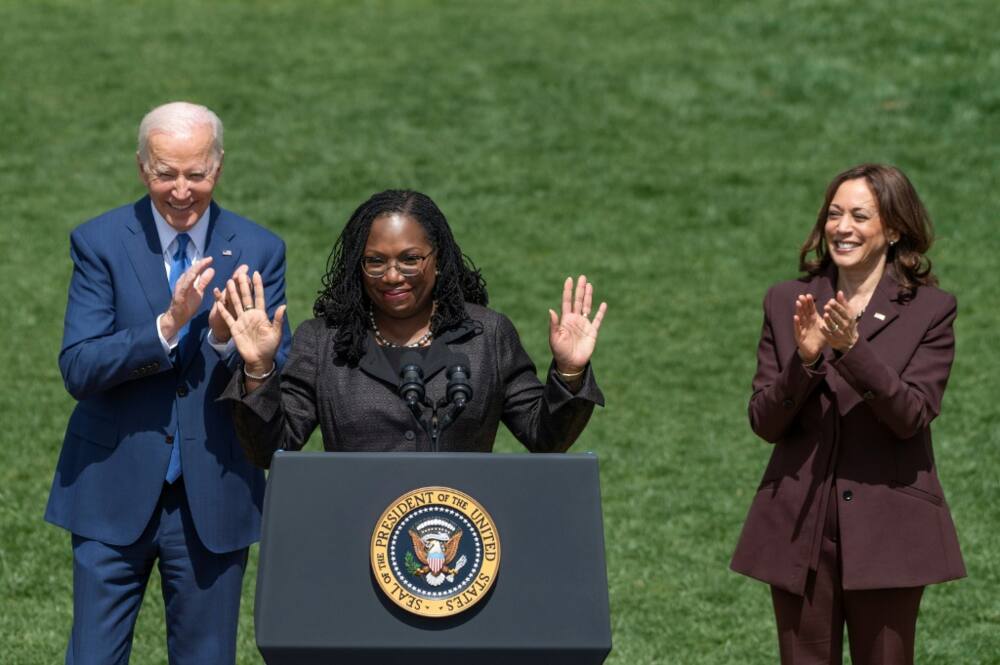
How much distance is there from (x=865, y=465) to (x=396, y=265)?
1.55 meters

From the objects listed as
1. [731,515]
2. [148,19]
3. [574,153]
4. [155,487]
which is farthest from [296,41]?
[155,487]

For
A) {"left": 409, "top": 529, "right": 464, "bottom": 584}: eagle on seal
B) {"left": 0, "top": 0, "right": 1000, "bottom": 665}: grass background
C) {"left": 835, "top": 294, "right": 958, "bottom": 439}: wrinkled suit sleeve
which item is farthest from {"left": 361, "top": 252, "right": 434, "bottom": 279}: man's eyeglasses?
{"left": 0, "top": 0, "right": 1000, "bottom": 665}: grass background

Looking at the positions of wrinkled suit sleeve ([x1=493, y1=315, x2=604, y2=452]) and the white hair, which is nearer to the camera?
wrinkled suit sleeve ([x1=493, y1=315, x2=604, y2=452])

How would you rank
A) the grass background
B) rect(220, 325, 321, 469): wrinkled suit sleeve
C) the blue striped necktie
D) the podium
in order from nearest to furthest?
the podium → rect(220, 325, 321, 469): wrinkled suit sleeve → the blue striped necktie → the grass background

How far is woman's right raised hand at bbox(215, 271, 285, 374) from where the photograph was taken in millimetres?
4918

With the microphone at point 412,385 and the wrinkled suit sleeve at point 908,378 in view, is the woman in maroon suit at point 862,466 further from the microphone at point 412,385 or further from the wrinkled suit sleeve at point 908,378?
the microphone at point 412,385

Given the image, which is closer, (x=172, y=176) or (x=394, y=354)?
(x=394, y=354)

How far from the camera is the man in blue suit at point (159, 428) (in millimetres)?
5270

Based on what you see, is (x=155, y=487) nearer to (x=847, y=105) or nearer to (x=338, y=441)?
(x=338, y=441)

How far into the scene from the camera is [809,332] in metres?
5.28

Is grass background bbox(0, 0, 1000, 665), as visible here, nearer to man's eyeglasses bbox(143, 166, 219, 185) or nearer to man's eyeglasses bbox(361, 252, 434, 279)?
man's eyeglasses bbox(143, 166, 219, 185)

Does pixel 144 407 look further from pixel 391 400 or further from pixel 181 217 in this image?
pixel 391 400

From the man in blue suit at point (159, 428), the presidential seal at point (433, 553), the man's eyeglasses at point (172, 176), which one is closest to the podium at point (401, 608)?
the presidential seal at point (433, 553)

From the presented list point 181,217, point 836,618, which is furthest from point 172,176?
point 836,618
